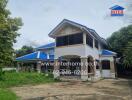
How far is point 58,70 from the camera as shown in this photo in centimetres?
2405

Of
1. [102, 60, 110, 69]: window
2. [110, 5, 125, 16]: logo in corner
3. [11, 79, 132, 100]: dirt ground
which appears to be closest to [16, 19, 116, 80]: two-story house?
[102, 60, 110, 69]: window

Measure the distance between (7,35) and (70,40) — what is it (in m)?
7.59

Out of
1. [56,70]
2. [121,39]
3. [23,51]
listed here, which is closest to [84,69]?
[56,70]

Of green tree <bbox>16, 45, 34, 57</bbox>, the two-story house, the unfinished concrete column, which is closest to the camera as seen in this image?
the unfinished concrete column

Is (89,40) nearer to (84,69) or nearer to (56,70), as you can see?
(84,69)

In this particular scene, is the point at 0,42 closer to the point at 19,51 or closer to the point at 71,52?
the point at 71,52

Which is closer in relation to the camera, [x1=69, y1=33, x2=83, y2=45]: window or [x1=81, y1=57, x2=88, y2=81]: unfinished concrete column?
[x1=81, y1=57, x2=88, y2=81]: unfinished concrete column

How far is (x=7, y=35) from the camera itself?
1930 centimetres

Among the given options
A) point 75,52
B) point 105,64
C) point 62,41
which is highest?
point 62,41

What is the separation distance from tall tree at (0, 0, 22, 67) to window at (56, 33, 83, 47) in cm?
572

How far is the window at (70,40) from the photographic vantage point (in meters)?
21.9

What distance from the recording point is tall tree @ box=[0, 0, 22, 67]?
18353 mm

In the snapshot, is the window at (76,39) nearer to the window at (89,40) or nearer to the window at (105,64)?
the window at (89,40)

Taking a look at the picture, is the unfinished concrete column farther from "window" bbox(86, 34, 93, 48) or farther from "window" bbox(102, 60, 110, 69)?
"window" bbox(102, 60, 110, 69)
